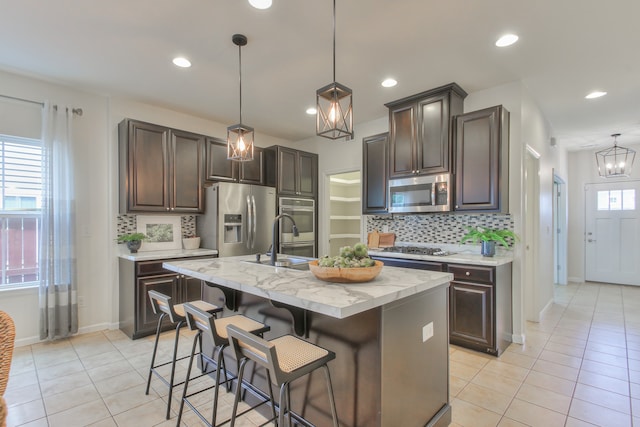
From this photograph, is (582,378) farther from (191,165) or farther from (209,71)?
(191,165)

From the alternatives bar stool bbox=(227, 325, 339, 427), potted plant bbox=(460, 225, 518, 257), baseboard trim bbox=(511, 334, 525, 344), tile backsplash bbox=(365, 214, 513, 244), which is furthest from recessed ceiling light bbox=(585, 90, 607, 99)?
bar stool bbox=(227, 325, 339, 427)

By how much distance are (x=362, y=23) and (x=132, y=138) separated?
284 centimetres

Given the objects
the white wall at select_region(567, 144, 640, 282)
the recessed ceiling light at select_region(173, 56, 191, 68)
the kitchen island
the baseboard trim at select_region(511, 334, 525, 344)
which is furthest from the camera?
the white wall at select_region(567, 144, 640, 282)

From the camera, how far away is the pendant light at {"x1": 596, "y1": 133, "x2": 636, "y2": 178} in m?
5.75

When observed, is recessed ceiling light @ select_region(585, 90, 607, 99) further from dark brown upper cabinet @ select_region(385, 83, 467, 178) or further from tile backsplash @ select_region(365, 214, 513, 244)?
tile backsplash @ select_region(365, 214, 513, 244)

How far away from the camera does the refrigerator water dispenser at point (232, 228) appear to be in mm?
4129

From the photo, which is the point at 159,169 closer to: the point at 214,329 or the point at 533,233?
the point at 214,329

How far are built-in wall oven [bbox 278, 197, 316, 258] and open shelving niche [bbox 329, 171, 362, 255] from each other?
0.69 m

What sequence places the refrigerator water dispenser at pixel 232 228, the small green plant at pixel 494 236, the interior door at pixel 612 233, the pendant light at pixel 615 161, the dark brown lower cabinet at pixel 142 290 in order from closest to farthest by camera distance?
the small green plant at pixel 494 236, the dark brown lower cabinet at pixel 142 290, the refrigerator water dispenser at pixel 232 228, the pendant light at pixel 615 161, the interior door at pixel 612 233

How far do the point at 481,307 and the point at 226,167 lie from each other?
11.7 feet

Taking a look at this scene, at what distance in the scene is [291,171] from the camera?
5.01 metres

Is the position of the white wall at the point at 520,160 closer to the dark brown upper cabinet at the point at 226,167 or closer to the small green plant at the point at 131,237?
the dark brown upper cabinet at the point at 226,167

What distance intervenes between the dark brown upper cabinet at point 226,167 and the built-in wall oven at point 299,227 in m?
0.57

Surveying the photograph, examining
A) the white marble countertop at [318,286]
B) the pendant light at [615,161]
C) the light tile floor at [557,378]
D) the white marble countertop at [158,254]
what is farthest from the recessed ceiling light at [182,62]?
the pendant light at [615,161]
